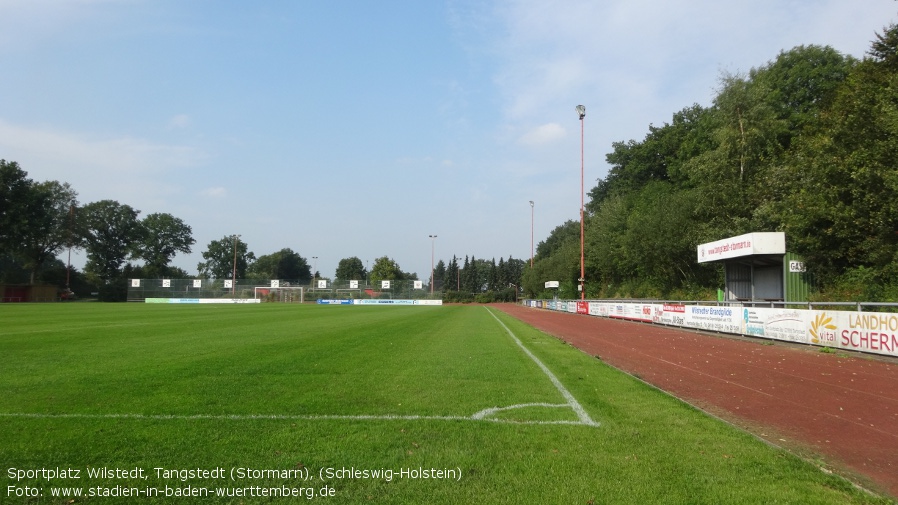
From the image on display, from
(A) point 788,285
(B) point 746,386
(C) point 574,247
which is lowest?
(B) point 746,386

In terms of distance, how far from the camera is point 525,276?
114812 millimetres

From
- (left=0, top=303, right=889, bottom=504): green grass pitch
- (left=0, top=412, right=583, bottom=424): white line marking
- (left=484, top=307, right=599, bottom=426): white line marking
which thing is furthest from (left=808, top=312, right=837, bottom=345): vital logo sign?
(left=0, top=412, right=583, bottom=424): white line marking

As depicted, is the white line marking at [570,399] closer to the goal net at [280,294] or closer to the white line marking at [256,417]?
the white line marking at [256,417]

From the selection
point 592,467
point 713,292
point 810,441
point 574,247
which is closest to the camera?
point 592,467

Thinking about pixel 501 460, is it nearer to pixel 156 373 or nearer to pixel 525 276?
pixel 156 373

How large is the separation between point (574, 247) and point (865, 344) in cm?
6421

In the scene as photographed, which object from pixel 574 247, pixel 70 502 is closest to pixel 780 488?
pixel 70 502

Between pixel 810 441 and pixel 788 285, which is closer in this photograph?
pixel 810 441

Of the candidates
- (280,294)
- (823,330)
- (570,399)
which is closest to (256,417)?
(570,399)

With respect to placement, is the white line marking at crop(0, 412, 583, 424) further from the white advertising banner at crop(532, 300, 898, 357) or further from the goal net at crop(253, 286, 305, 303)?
the goal net at crop(253, 286, 305, 303)

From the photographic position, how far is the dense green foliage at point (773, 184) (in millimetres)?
25031

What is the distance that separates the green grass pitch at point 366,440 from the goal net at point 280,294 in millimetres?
86385

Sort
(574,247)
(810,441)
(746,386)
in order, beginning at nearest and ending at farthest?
(810,441), (746,386), (574,247)

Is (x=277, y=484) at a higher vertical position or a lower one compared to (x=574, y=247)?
lower
